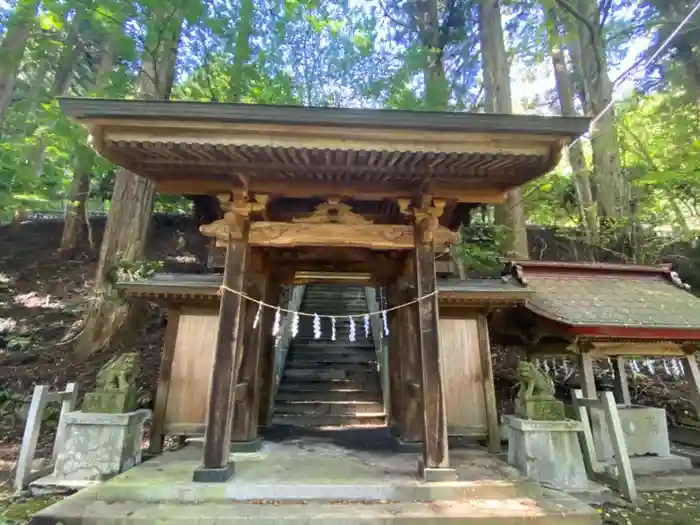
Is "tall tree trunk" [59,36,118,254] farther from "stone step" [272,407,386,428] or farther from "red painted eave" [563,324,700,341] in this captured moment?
"red painted eave" [563,324,700,341]

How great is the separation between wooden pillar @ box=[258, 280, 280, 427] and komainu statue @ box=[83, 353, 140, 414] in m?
1.86

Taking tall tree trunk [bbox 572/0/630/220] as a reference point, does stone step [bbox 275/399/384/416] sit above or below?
below

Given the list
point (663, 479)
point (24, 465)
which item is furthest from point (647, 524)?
point (24, 465)

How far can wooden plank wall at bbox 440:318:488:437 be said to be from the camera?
610 centimetres

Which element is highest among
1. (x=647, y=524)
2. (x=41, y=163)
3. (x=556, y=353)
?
(x=41, y=163)

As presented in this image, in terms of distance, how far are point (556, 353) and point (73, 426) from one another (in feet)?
23.0

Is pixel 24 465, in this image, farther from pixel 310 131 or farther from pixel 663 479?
pixel 663 479

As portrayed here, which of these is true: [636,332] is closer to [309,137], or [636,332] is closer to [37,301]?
[309,137]

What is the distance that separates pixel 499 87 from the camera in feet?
36.9

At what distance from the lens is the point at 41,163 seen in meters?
13.8

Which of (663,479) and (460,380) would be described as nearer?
(663,479)

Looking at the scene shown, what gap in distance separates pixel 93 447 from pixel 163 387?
1.19m

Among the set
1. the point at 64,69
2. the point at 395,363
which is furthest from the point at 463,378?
the point at 64,69

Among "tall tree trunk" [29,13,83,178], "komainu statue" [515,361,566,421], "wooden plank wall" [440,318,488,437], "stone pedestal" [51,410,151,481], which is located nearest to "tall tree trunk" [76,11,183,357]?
"tall tree trunk" [29,13,83,178]
